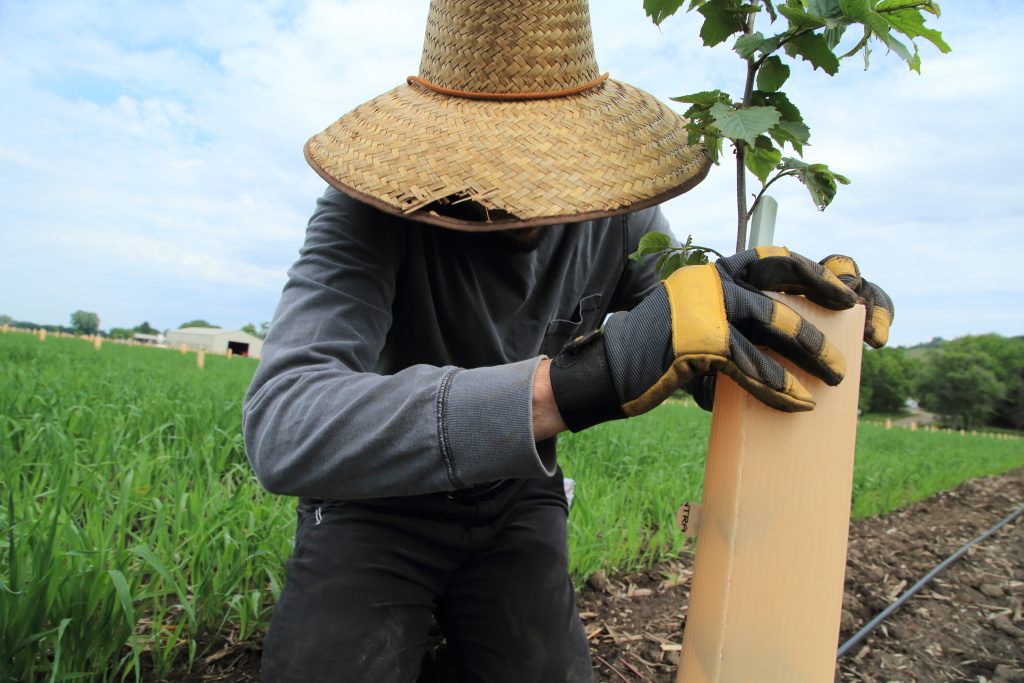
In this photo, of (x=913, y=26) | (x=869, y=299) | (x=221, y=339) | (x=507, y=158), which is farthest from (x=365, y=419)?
(x=221, y=339)

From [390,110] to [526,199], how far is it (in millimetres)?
379

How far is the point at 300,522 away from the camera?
1527 mm

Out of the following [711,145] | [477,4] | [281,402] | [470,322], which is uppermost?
[477,4]

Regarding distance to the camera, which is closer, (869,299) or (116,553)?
(869,299)

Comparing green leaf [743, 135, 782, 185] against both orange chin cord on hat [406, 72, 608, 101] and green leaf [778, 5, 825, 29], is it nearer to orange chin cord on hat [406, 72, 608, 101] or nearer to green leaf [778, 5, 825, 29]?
green leaf [778, 5, 825, 29]

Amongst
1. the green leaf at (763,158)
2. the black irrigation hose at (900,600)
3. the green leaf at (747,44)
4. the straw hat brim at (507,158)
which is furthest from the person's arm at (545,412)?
the black irrigation hose at (900,600)

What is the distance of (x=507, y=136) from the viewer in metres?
1.12

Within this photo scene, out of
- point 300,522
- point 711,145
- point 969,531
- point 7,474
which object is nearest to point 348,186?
point 711,145

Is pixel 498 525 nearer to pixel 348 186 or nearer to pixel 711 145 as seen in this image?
pixel 348 186

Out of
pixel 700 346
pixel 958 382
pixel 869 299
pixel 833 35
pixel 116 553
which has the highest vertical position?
pixel 958 382

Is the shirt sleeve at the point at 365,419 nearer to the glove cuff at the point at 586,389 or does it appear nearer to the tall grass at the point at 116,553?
the glove cuff at the point at 586,389

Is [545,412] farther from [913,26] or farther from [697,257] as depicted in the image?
[913,26]

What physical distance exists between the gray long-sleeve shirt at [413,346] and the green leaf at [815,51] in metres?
0.63

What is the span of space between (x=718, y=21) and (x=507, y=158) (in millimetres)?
451
